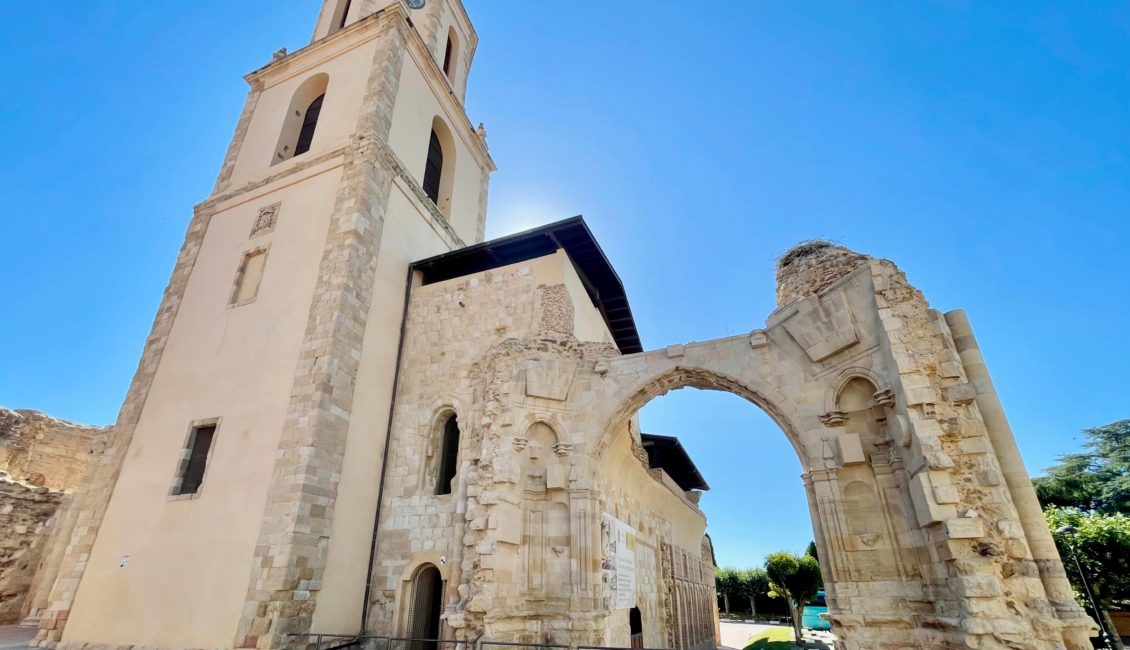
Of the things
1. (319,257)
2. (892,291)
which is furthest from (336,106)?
(892,291)

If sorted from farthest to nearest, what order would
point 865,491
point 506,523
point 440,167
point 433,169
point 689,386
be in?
Result: point 440,167 < point 433,169 < point 689,386 < point 506,523 < point 865,491

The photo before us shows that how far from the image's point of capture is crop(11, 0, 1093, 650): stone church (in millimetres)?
6129

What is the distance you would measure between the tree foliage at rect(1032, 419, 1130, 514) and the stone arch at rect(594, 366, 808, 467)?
22204 mm

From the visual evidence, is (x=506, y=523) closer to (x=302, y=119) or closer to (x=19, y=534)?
(x=19, y=534)

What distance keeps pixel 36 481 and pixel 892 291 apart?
20.9 meters

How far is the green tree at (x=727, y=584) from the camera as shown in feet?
119

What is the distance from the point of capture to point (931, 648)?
18.4 ft

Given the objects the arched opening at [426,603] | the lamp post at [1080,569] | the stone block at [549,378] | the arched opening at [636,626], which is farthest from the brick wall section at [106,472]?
the lamp post at [1080,569]

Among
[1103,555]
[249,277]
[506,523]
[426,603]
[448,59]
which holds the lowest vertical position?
[426,603]

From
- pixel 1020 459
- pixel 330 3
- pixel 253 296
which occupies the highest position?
pixel 330 3

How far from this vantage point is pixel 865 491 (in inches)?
267

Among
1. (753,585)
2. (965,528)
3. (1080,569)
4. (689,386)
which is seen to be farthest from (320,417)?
(753,585)

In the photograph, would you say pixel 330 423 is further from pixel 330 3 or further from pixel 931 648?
pixel 330 3

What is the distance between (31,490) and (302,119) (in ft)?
37.8
